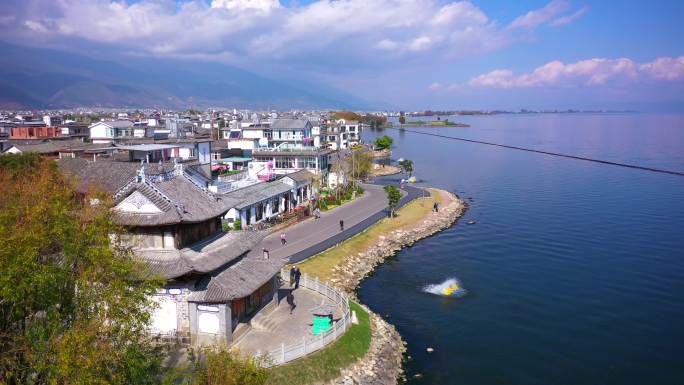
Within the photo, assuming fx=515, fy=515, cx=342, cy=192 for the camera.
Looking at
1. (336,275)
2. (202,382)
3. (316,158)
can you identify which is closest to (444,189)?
(316,158)

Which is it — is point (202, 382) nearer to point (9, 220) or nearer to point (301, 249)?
point (9, 220)

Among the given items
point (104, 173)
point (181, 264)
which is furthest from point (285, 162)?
point (181, 264)

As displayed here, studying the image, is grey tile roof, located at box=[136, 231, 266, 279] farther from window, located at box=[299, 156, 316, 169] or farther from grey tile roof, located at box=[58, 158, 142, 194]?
window, located at box=[299, 156, 316, 169]

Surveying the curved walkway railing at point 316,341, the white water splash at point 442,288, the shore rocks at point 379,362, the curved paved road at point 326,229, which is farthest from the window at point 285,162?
the shore rocks at point 379,362

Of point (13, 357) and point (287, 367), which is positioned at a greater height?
point (13, 357)

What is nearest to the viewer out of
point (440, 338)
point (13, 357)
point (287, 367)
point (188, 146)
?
point (13, 357)

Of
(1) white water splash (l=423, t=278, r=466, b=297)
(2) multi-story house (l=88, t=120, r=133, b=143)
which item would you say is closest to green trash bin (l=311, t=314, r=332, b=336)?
(1) white water splash (l=423, t=278, r=466, b=297)

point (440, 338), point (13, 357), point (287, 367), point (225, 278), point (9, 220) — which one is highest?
point (9, 220)
